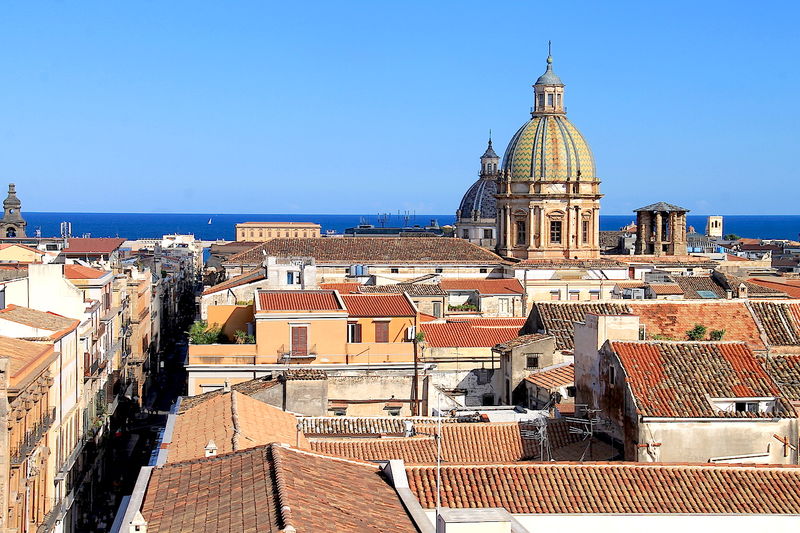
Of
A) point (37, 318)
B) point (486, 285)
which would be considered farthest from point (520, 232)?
point (37, 318)

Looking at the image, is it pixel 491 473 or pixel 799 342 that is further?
pixel 799 342

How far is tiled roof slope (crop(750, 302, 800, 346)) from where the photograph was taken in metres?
31.0

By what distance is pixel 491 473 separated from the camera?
1834 cm

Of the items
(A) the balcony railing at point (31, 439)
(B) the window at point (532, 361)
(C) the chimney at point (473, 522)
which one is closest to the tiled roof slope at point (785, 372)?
(B) the window at point (532, 361)

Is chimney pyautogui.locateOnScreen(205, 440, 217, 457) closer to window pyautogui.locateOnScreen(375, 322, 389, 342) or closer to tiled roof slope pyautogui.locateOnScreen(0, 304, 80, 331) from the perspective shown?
tiled roof slope pyautogui.locateOnScreen(0, 304, 80, 331)

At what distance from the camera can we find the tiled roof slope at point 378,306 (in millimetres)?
37312

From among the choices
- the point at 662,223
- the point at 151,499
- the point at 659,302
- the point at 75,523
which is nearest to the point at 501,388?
the point at 659,302

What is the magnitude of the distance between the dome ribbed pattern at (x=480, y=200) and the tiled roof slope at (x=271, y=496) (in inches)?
3423

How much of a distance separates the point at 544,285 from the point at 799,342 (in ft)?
104

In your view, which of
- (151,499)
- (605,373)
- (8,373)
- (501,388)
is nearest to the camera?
(151,499)

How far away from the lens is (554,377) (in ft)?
96.8

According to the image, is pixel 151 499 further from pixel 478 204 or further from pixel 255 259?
pixel 478 204

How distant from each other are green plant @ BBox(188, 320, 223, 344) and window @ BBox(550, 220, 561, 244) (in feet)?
121

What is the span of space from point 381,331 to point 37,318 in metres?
9.89
